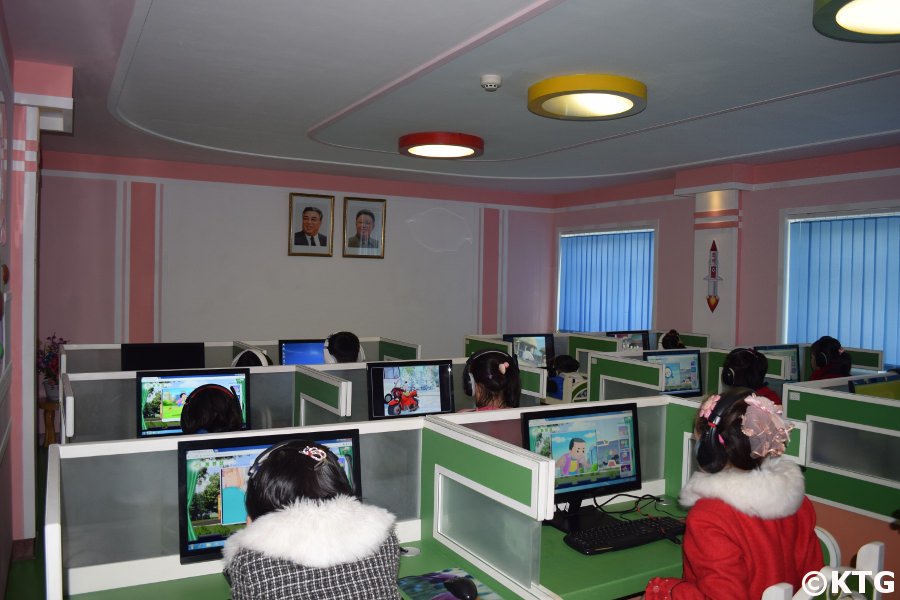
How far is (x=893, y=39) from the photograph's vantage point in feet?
9.31

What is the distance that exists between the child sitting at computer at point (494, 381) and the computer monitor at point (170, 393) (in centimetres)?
110

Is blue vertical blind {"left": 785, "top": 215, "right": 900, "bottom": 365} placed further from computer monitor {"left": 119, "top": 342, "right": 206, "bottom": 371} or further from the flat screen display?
computer monitor {"left": 119, "top": 342, "right": 206, "bottom": 371}

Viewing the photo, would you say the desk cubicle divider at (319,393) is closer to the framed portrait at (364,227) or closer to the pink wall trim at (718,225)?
the framed portrait at (364,227)

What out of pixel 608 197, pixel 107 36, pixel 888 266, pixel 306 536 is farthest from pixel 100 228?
pixel 888 266

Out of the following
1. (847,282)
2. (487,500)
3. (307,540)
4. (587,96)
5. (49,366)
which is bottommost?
(49,366)

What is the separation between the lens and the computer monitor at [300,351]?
16.8 feet

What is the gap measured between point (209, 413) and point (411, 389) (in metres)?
1.33

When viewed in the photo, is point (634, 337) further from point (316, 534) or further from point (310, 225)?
point (316, 534)

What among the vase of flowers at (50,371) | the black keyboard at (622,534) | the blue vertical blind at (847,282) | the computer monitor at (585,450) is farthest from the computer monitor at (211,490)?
the blue vertical blind at (847,282)

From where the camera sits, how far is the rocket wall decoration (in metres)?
7.13

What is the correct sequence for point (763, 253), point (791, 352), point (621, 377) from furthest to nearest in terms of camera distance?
point (763, 253), point (791, 352), point (621, 377)

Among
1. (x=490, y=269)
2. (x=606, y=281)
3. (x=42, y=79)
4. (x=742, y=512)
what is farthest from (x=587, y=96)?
(x=490, y=269)

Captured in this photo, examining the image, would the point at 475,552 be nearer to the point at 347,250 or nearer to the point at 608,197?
the point at 347,250

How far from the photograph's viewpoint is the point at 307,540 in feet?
4.69
